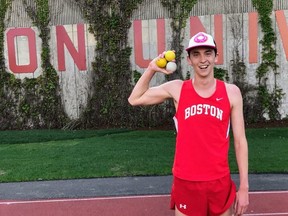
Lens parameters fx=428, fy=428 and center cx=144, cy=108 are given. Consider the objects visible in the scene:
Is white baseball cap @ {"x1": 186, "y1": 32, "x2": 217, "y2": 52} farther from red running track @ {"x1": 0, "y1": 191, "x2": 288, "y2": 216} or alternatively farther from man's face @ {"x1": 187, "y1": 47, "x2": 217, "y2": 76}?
red running track @ {"x1": 0, "y1": 191, "x2": 288, "y2": 216}

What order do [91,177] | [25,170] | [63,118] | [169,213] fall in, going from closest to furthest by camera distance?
[169,213] < [91,177] < [25,170] < [63,118]

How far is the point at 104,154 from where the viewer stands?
8781 millimetres

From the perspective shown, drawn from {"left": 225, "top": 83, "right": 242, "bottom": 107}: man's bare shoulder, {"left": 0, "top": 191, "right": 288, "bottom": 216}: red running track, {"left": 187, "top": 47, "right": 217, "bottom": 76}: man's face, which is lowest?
{"left": 0, "top": 191, "right": 288, "bottom": 216}: red running track

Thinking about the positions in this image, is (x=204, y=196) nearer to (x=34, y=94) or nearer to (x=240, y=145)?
(x=240, y=145)

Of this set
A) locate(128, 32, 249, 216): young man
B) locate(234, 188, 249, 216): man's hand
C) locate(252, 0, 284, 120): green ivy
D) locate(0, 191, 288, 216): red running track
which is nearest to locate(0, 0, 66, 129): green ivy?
locate(252, 0, 284, 120): green ivy

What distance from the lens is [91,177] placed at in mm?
7320

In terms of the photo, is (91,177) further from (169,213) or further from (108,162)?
(169,213)

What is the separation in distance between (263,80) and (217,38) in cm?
184

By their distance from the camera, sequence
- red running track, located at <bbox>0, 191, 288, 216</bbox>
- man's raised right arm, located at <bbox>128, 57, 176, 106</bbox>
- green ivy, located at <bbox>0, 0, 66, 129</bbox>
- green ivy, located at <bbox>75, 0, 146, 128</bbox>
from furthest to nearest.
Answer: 1. green ivy, located at <bbox>0, 0, 66, 129</bbox>
2. green ivy, located at <bbox>75, 0, 146, 128</bbox>
3. red running track, located at <bbox>0, 191, 288, 216</bbox>
4. man's raised right arm, located at <bbox>128, 57, 176, 106</bbox>

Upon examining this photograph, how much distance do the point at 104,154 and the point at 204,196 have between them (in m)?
6.13

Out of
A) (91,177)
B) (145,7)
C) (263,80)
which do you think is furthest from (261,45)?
(91,177)

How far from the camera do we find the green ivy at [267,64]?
12.3 m

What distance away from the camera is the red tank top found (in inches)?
109

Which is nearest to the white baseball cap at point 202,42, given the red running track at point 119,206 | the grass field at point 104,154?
the red running track at point 119,206
